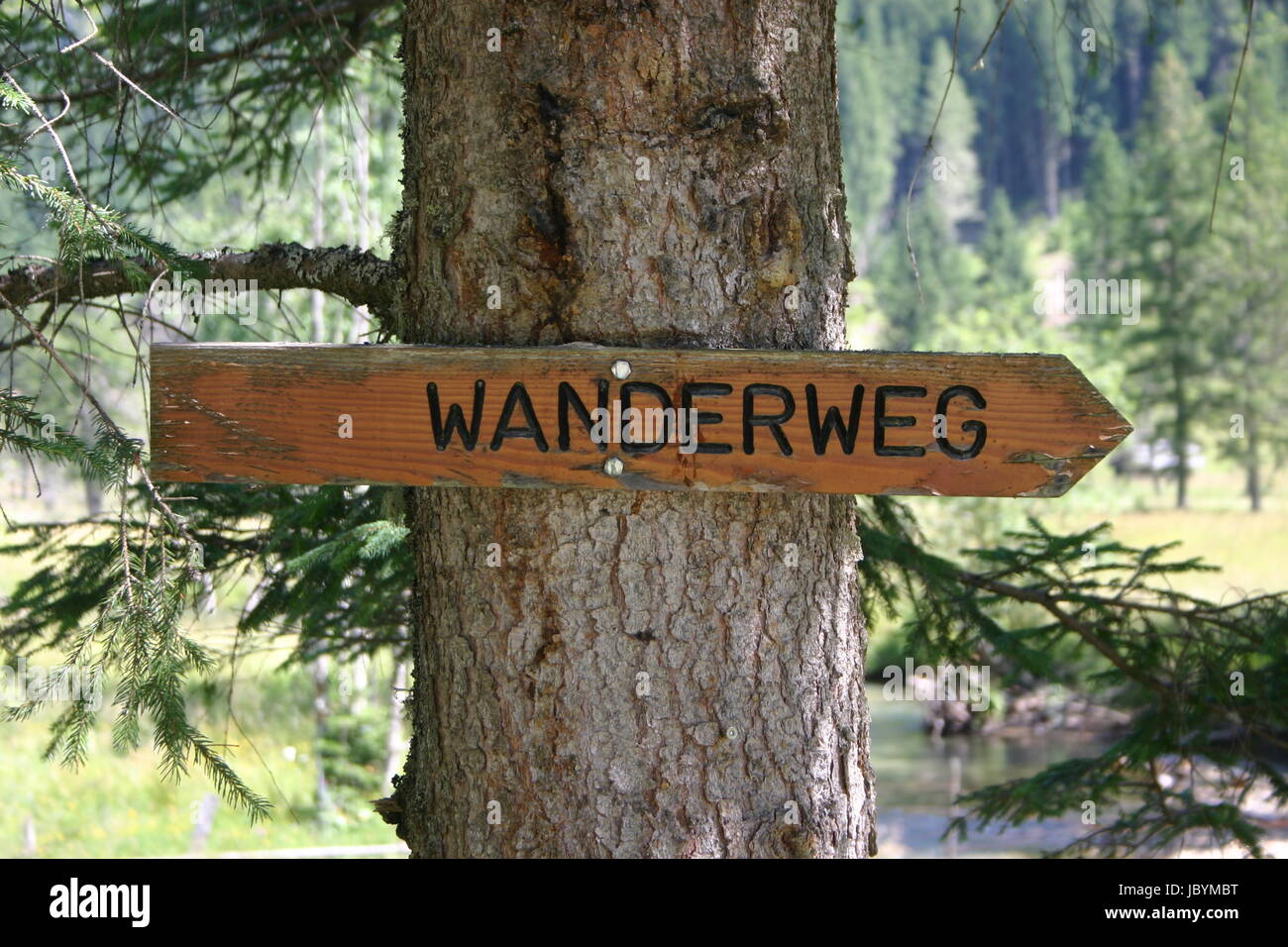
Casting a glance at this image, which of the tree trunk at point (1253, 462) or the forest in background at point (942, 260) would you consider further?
the tree trunk at point (1253, 462)

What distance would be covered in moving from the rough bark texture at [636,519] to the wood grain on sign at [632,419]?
8 centimetres

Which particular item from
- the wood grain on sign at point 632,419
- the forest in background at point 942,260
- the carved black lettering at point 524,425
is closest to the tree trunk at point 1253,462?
the forest in background at point 942,260

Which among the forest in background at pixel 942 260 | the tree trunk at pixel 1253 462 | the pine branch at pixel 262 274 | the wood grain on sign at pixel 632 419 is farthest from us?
the tree trunk at pixel 1253 462

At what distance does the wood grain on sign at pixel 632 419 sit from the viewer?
5.82 ft

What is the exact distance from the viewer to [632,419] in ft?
5.83

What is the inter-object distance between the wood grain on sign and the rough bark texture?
0.08m

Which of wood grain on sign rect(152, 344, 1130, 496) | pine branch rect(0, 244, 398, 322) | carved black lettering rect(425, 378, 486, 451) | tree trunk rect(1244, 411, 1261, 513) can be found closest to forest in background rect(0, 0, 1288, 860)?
pine branch rect(0, 244, 398, 322)

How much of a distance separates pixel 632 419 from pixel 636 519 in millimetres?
149

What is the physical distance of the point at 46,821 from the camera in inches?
403

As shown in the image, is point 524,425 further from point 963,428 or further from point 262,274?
point 262,274

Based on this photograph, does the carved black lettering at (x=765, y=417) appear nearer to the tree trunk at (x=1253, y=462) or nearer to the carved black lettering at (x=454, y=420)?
the carved black lettering at (x=454, y=420)

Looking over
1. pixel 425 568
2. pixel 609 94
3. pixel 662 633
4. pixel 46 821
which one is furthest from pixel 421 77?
pixel 46 821
